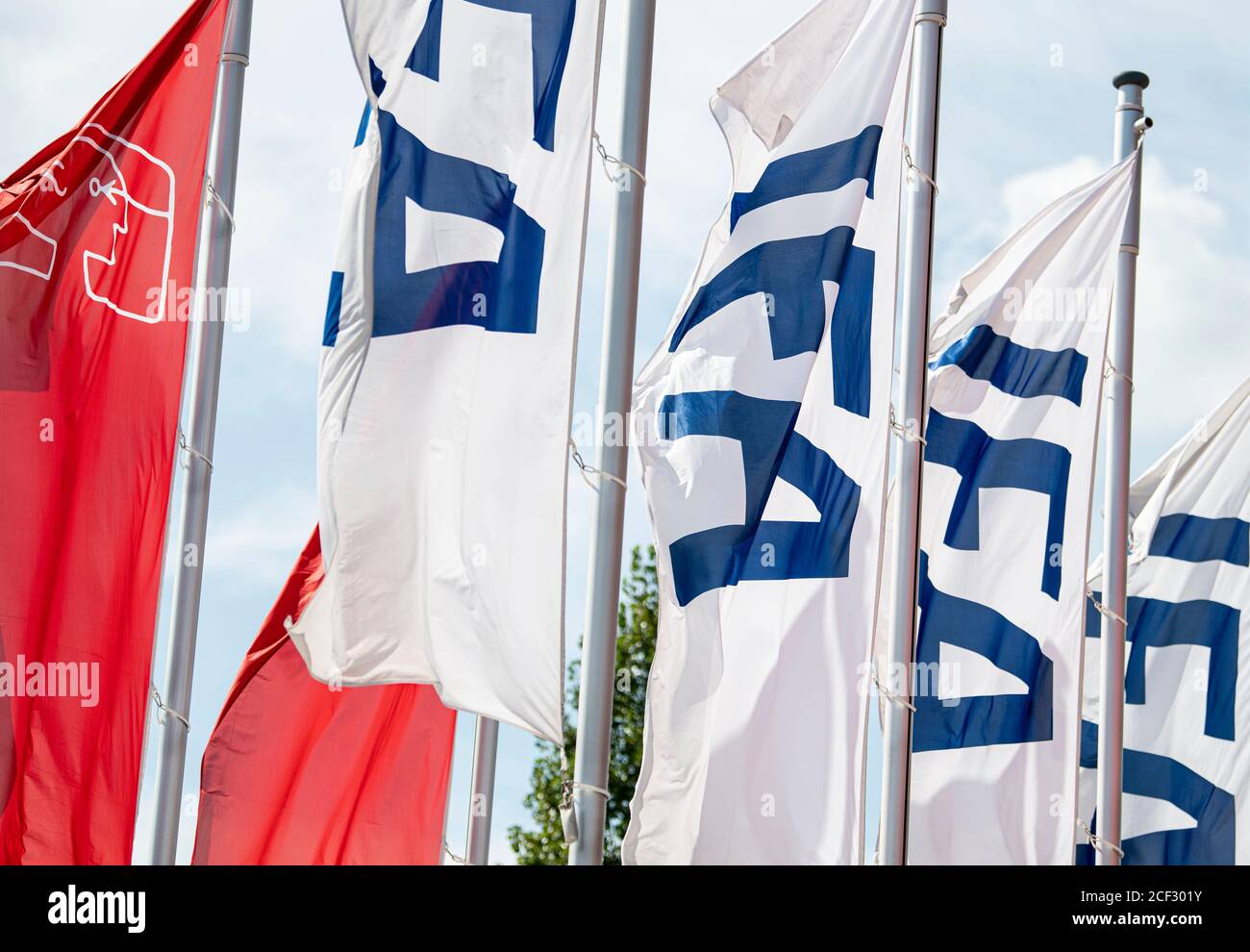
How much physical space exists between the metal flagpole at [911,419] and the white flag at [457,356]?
4043 mm

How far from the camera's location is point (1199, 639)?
16.4 m

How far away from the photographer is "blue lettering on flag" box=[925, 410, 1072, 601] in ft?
43.5

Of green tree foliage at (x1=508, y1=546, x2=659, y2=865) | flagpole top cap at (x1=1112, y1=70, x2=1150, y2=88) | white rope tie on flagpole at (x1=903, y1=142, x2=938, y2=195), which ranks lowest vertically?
green tree foliage at (x1=508, y1=546, x2=659, y2=865)

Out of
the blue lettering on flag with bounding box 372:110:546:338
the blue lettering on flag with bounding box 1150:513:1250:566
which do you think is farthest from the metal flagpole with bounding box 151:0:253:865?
the blue lettering on flag with bounding box 1150:513:1250:566

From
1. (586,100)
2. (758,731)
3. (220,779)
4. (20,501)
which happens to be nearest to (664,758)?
(758,731)

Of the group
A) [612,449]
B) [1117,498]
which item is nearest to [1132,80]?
[1117,498]

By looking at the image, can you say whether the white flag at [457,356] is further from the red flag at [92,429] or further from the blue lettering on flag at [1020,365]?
the blue lettering on flag at [1020,365]

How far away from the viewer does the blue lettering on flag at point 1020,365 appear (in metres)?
13.6

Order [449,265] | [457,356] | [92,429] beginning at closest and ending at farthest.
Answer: [457,356] → [449,265] → [92,429]

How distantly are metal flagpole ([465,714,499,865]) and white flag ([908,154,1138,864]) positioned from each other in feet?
10.7

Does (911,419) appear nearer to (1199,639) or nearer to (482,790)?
(482,790)

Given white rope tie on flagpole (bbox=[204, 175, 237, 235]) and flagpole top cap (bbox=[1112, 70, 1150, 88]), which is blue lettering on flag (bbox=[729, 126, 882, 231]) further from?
flagpole top cap (bbox=[1112, 70, 1150, 88])

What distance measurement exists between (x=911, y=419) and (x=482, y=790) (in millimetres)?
4344

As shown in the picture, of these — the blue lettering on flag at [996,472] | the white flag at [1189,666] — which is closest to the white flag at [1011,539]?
the blue lettering on flag at [996,472]
